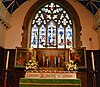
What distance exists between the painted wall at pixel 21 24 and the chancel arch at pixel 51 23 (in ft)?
0.85

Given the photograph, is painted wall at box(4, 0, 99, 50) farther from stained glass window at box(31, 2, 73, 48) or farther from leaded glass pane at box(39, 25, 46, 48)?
leaded glass pane at box(39, 25, 46, 48)

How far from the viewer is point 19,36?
398 inches

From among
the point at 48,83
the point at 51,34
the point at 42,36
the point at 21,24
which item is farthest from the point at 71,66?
the point at 21,24

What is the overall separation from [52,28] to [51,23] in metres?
0.37

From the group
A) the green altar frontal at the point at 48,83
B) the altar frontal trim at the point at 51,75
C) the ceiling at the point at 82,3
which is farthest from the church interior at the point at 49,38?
the green altar frontal at the point at 48,83

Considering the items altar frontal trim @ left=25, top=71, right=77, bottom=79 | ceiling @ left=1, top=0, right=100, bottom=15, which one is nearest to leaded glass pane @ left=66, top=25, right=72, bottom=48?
ceiling @ left=1, top=0, right=100, bottom=15

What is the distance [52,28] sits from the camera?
10.5 m

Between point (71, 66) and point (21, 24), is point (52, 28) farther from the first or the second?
point (71, 66)

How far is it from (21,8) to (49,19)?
1.88m

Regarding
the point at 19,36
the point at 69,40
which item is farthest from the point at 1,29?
the point at 69,40

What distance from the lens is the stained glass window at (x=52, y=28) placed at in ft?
33.6

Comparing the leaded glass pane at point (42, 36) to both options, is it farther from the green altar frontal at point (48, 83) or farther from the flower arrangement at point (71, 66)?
the green altar frontal at point (48, 83)

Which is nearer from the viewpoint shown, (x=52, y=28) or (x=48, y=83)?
(x=48, y=83)

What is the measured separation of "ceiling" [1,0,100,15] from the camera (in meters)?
9.75
